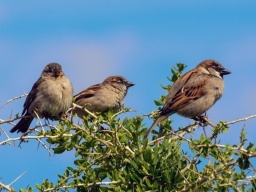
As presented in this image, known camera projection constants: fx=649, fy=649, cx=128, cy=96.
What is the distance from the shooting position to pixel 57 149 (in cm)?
544

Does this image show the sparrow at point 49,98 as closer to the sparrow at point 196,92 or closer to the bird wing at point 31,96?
the bird wing at point 31,96

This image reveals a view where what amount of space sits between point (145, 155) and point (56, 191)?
29.5 inches

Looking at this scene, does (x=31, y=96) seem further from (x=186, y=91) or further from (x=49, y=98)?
(x=186, y=91)

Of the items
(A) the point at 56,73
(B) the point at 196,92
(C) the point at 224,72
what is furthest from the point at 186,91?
(A) the point at 56,73

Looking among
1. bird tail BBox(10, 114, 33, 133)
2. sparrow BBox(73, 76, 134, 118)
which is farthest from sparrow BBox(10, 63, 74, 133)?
sparrow BBox(73, 76, 134, 118)

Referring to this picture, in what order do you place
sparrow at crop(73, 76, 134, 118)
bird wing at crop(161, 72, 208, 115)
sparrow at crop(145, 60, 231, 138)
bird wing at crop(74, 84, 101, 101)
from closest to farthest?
1. bird wing at crop(161, 72, 208, 115)
2. sparrow at crop(145, 60, 231, 138)
3. sparrow at crop(73, 76, 134, 118)
4. bird wing at crop(74, 84, 101, 101)

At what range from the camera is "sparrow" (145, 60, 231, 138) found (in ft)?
25.4

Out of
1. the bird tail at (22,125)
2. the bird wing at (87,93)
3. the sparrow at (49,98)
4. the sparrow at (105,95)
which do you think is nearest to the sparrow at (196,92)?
the sparrow at (49,98)

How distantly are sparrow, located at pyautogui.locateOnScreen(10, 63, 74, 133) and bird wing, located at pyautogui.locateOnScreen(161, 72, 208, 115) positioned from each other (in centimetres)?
119

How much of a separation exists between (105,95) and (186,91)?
168 cm

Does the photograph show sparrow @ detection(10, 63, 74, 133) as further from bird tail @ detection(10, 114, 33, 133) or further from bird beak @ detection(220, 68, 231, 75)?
bird beak @ detection(220, 68, 231, 75)

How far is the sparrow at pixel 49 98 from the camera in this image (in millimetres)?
7551

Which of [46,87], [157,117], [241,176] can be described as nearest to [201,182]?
[241,176]

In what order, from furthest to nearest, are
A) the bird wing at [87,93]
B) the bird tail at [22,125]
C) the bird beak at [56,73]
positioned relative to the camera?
the bird wing at [87,93] < the bird beak at [56,73] < the bird tail at [22,125]
